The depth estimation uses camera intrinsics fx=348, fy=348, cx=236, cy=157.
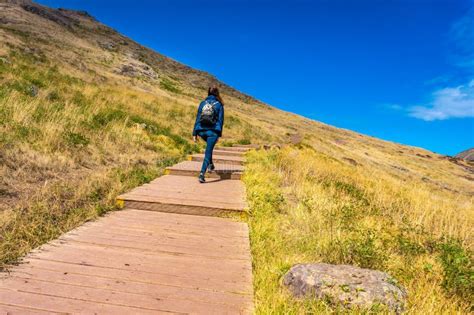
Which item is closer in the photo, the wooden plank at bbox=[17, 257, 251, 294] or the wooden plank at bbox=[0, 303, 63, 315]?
the wooden plank at bbox=[0, 303, 63, 315]

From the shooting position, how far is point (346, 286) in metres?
3.08

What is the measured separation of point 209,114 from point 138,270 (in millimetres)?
5304

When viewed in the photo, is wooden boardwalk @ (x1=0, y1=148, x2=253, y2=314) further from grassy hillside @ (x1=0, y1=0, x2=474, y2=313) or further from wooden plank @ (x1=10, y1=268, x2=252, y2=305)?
grassy hillside @ (x1=0, y1=0, x2=474, y2=313)

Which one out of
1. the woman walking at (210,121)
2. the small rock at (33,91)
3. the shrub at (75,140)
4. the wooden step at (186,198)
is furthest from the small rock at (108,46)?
the wooden step at (186,198)

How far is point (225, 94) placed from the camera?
224 feet

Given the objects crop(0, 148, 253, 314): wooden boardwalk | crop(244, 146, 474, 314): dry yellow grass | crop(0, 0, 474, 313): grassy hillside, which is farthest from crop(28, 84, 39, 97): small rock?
crop(0, 148, 253, 314): wooden boardwalk

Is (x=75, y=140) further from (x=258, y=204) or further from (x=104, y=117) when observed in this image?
(x=258, y=204)

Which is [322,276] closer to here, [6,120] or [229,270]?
[229,270]

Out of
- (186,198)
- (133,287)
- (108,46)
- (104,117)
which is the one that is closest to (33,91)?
(104,117)

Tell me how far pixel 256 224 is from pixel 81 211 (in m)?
2.51

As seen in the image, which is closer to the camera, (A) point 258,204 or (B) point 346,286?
(B) point 346,286

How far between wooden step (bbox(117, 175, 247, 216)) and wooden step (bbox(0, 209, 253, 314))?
35.3 inches

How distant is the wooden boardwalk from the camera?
8.74 feet

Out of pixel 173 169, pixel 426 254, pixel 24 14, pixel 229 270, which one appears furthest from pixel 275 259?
pixel 24 14
